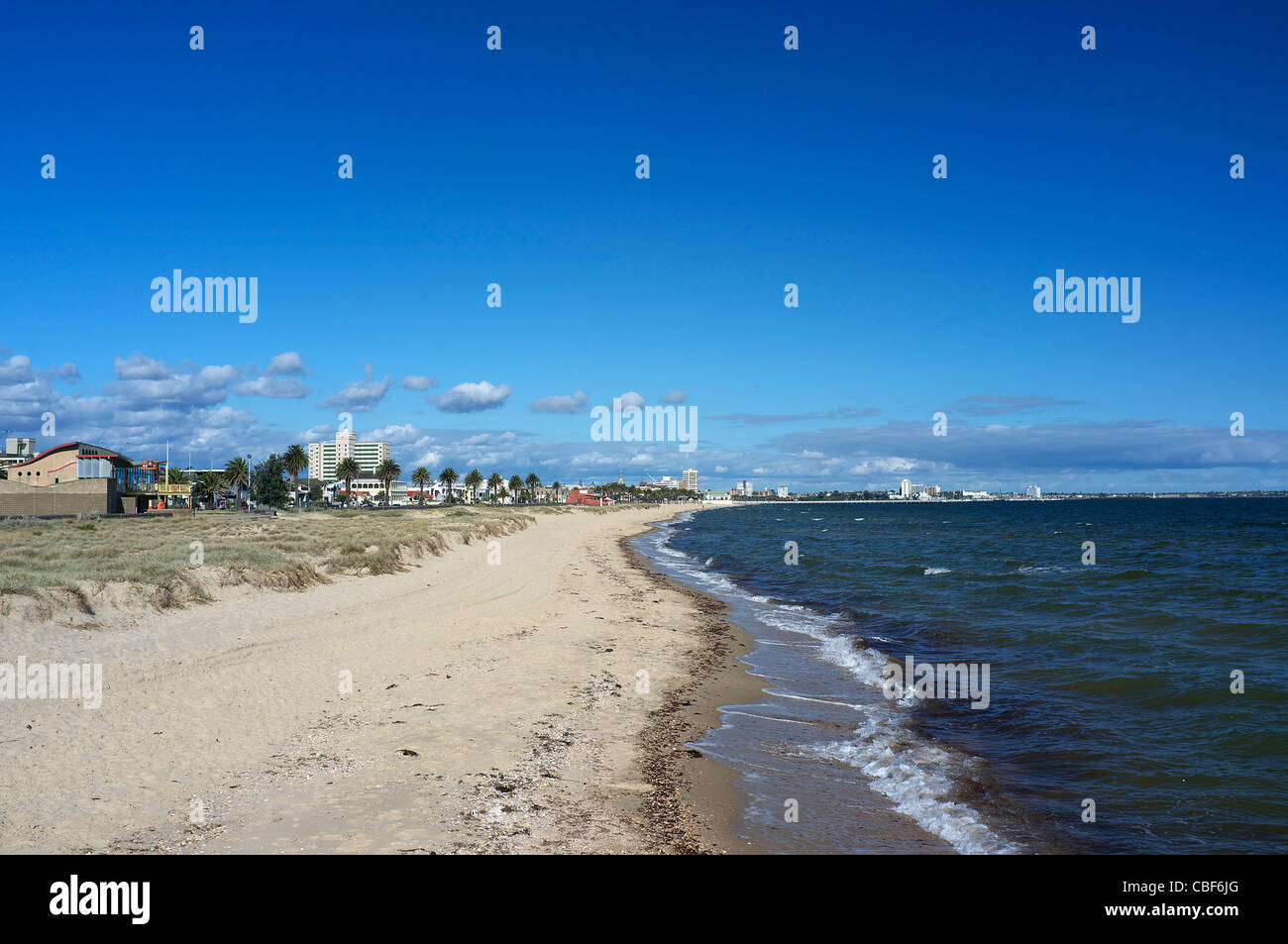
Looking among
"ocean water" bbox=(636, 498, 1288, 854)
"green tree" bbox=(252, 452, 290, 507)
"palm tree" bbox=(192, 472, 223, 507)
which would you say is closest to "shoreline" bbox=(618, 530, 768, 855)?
"ocean water" bbox=(636, 498, 1288, 854)

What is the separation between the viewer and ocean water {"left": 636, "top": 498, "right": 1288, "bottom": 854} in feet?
27.3

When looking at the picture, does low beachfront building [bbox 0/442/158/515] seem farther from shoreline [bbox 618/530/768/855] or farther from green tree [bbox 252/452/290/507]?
shoreline [bbox 618/530/768/855]

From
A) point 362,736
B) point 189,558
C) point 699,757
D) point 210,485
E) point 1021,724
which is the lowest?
point 1021,724

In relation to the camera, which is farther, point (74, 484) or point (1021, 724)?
point (74, 484)

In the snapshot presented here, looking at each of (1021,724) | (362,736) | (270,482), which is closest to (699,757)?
(362,736)

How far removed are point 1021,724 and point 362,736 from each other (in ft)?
33.8

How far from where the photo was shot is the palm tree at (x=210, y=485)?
373ft

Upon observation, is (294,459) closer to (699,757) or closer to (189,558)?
(189,558)

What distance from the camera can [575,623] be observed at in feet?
67.9

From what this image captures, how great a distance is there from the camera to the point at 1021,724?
40.5 ft

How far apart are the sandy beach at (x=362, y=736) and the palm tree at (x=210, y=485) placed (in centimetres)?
10830

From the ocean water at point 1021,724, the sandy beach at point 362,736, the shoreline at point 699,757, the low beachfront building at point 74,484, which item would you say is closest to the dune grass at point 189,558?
the sandy beach at point 362,736

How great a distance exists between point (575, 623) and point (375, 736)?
10842 mm
